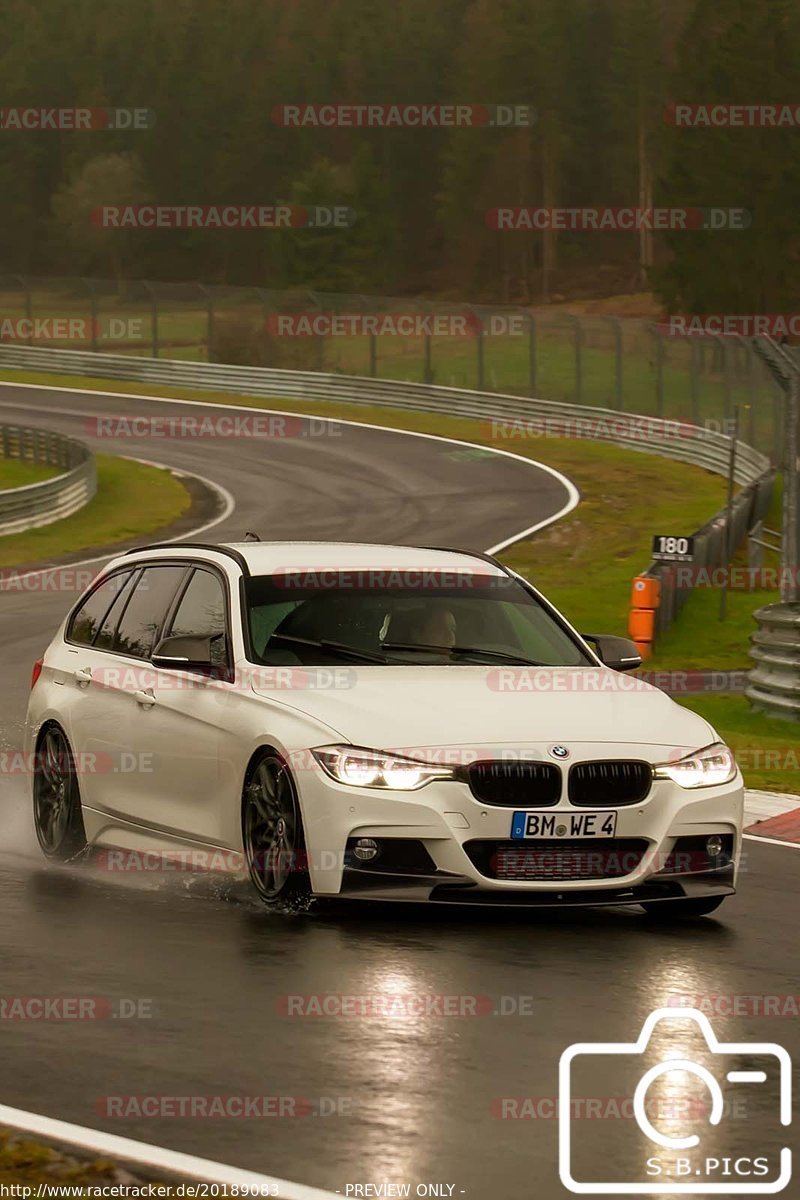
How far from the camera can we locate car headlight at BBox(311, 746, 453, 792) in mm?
8859

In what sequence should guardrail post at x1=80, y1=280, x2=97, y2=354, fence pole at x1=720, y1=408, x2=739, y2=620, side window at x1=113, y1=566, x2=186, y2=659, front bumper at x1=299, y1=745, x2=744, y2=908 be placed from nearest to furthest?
front bumper at x1=299, y1=745, x2=744, y2=908
side window at x1=113, y1=566, x2=186, y2=659
fence pole at x1=720, y1=408, x2=739, y2=620
guardrail post at x1=80, y1=280, x2=97, y2=354

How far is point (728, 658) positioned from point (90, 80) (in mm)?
130445

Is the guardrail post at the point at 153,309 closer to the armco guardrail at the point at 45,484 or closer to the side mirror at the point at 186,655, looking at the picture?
the armco guardrail at the point at 45,484

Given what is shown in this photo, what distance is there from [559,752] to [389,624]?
5.23 feet

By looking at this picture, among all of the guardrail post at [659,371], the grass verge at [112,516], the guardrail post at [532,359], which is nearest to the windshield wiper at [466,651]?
the grass verge at [112,516]

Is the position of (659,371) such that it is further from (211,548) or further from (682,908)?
(682,908)

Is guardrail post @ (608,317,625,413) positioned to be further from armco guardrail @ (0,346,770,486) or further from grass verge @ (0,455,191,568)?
grass verge @ (0,455,191,568)

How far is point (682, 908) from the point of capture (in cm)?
A: 967

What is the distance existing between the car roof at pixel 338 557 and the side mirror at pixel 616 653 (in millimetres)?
685

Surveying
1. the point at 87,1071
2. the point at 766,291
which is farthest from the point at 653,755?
the point at 766,291

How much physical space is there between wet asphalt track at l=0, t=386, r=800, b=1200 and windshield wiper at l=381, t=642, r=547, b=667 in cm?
125

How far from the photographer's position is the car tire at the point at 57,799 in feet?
36.2

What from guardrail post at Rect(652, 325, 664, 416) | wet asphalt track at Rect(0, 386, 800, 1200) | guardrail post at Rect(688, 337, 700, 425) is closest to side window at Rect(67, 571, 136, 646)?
wet asphalt track at Rect(0, 386, 800, 1200)

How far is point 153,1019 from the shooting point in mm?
7504
